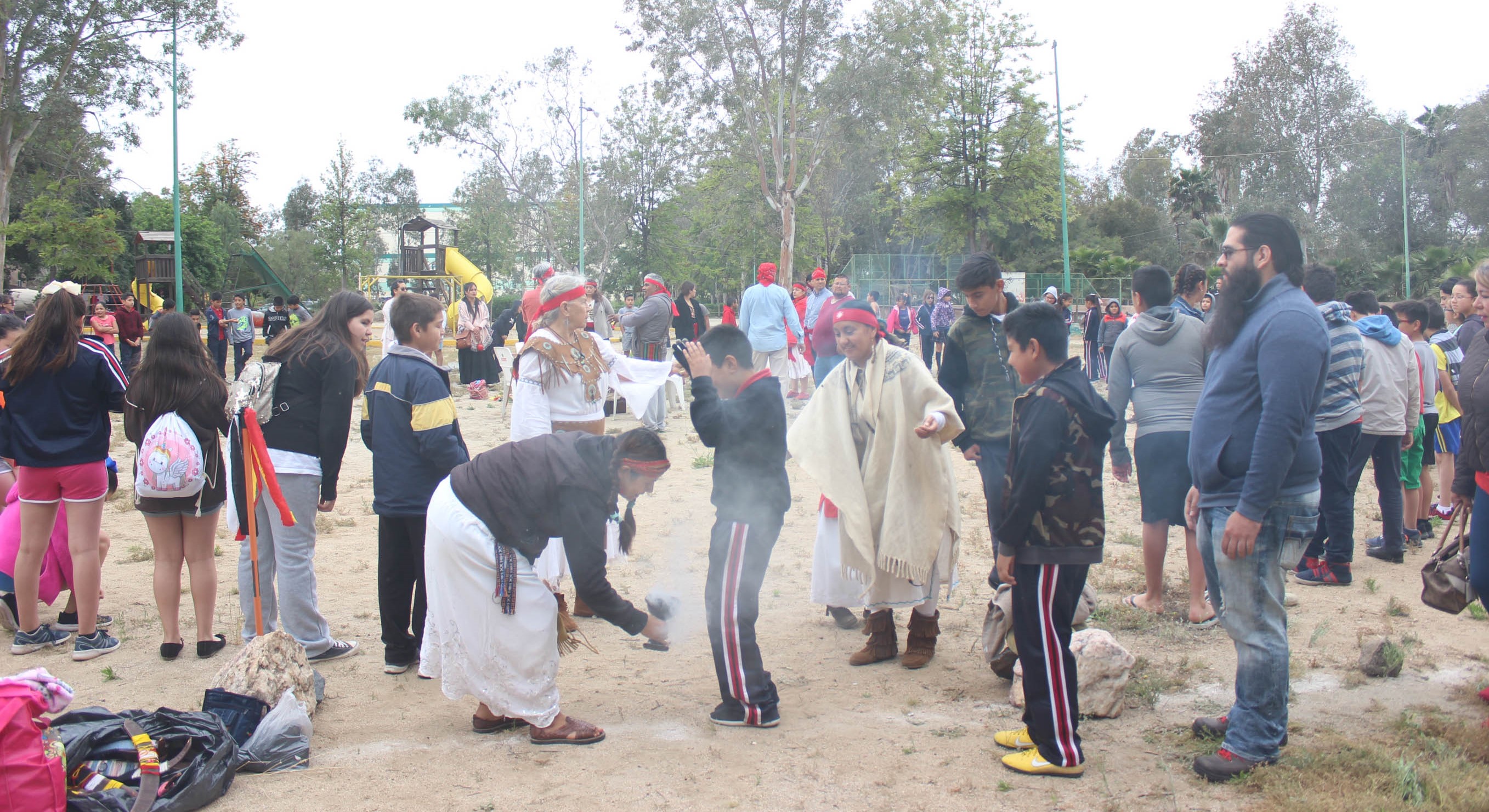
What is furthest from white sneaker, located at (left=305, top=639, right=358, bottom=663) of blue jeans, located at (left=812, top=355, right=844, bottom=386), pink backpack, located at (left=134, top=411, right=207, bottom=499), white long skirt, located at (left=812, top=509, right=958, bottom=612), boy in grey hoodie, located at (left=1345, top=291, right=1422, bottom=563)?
blue jeans, located at (left=812, top=355, right=844, bottom=386)

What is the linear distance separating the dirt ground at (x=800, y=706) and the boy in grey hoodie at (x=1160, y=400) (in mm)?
410

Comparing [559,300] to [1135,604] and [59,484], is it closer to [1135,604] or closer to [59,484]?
[59,484]

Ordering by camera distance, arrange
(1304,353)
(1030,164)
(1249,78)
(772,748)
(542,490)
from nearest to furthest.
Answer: (1304,353) < (542,490) < (772,748) < (1030,164) < (1249,78)

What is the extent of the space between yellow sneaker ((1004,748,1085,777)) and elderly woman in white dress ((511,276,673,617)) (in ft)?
8.04

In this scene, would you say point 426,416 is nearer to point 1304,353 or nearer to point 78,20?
point 1304,353

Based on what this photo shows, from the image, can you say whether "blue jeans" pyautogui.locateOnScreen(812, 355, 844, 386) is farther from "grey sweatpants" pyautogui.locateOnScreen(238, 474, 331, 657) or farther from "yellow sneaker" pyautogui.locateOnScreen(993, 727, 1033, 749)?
"yellow sneaker" pyautogui.locateOnScreen(993, 727, 1033, 749)

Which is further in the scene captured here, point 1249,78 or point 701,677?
point 1249,78

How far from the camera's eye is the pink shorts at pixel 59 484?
15.4 ft

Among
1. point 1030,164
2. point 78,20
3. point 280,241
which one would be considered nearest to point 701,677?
point 78,20

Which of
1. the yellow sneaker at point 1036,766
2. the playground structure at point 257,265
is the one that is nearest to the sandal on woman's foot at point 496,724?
the yellow sneaker at point 1036,766

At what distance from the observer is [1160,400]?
4879 millimetres

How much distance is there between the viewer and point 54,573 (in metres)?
5.23

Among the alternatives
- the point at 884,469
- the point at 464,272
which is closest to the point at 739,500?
the point at 884,469

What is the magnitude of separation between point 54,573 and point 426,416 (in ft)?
8.75
